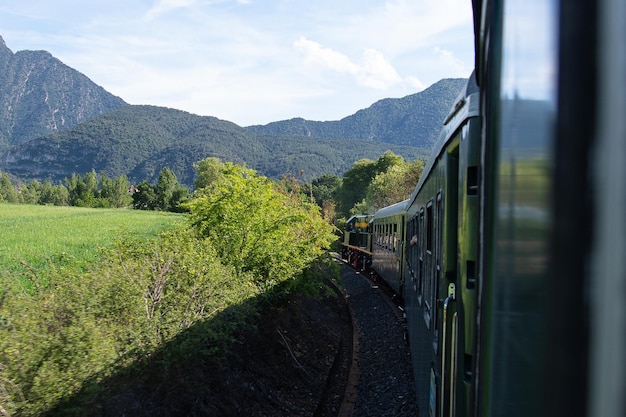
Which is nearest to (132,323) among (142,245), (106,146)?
(142,245)

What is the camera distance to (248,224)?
35.6 ft

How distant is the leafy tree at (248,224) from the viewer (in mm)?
10656

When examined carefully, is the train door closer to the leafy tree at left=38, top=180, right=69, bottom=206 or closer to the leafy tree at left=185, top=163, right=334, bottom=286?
the leafy tree at left=185, top=163, right=334, bottom=286

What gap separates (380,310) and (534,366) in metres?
15.8

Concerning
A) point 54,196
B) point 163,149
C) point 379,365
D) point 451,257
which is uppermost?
point 163,149

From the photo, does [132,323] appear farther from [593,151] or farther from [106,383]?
[593,151]

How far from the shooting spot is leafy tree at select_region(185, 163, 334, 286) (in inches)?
420

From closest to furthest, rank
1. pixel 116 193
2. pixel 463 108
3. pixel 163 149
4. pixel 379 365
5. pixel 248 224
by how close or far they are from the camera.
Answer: pixel 463 108 < pixel 248 224 < pixel 379 365 < pixel 116 193 < pixel 163 149

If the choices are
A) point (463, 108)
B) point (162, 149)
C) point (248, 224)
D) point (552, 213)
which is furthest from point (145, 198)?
point (162, 149)

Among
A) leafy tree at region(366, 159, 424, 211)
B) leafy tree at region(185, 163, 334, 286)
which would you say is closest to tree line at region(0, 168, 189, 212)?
leafy tree at region(366, 159, 424, 211)

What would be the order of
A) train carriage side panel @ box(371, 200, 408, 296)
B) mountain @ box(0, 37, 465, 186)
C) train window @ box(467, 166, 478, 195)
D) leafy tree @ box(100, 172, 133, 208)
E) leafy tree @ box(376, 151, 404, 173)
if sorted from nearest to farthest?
train window @ box(467, 166, 478, 195) → train carriage side panel @ box(371, 200, 408, 296) → leafy tree @ box(376, 151, 404, 173) → leafy tree @ box(100, 172, 133, 208) → mountain @ box(0, 37, 465, 186)

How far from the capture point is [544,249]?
879 mm

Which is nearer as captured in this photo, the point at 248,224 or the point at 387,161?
the point at 248,224

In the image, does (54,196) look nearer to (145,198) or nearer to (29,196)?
(29,196)
